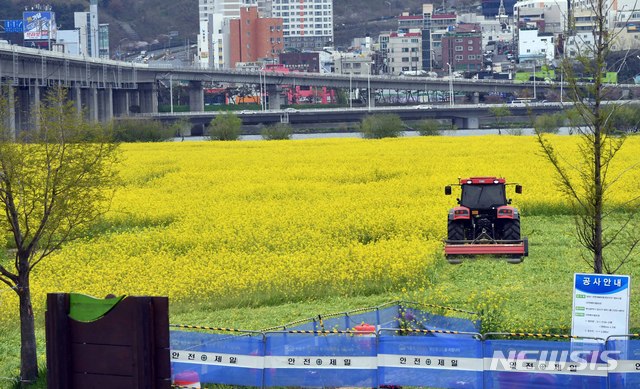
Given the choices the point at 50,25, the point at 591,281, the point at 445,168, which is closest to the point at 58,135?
the point at 591,281

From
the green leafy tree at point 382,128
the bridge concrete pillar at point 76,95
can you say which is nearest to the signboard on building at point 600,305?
the bridge concrete pillar at point 76,95

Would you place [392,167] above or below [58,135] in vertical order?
below

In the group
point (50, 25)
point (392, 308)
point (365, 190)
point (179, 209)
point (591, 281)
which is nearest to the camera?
point (591, 281)

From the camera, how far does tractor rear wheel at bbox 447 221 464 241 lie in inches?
1042

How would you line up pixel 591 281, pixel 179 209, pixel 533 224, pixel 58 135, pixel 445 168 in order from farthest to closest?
pixel 445 168 < pixel 179 209 < pixel 533 224 < pixel 58 135 < pixel 591 281

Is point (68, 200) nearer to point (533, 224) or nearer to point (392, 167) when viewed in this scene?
point (533, 224)

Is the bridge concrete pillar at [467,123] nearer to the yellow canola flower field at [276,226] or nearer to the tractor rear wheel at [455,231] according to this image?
the yellow canola flower field at [276,226]

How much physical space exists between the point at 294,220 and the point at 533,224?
598 centimetres

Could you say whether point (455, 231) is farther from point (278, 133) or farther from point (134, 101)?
point (134, 101)

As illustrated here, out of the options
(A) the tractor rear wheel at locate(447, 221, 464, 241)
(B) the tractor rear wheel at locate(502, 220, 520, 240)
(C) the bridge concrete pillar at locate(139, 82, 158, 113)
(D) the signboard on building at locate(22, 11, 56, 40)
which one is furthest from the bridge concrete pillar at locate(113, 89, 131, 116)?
(B) the tractor rear wheel at locate(502, 220, 520, 240)

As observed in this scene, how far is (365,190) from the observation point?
41.3 metres

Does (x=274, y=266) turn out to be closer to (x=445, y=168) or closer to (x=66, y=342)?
(x=66, y=342)

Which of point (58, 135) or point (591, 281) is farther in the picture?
point (58, 135)

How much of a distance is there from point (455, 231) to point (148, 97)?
104 meters
